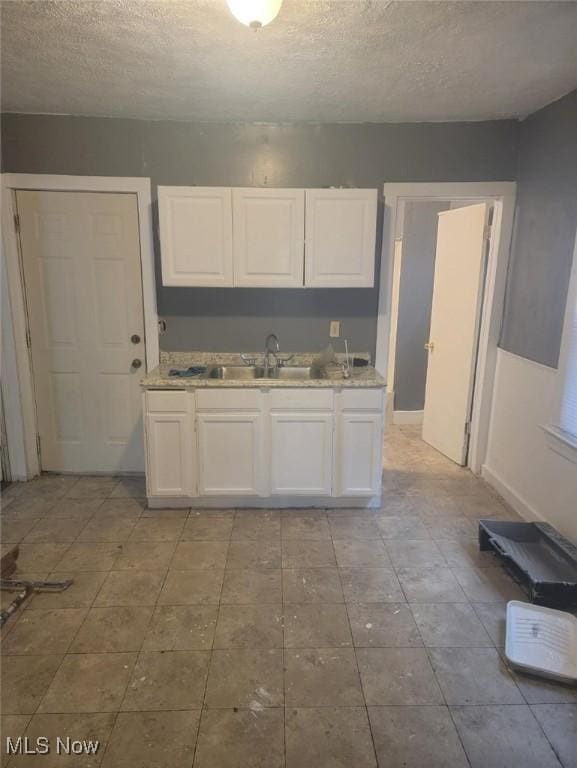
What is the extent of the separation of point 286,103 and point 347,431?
6.75 feet

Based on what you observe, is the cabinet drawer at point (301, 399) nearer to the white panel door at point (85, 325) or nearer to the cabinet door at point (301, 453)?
the cabinet door at point (301, 453)

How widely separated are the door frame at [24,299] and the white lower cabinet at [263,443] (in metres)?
0.73

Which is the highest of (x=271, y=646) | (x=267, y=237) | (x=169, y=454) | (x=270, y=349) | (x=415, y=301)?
(x=267, y=237)

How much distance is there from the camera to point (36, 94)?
2783 mm

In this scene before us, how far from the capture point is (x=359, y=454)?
→ 10.1 feet

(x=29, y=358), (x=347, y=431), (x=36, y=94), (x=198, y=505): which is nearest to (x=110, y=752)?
(x=198, y=505)

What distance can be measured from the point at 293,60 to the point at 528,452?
264cm

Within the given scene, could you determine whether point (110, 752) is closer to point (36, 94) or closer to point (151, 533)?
point (151, 533)

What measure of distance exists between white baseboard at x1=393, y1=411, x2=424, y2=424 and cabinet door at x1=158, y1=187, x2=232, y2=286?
8.70 feet

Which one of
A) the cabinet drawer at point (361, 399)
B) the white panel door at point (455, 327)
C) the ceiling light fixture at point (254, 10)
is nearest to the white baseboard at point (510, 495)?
the white panel door at point (455, 327)

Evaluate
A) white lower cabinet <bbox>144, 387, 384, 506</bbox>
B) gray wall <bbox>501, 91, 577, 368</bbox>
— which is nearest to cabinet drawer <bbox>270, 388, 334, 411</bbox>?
white lower cabinet <bbox>144, 387, 384, 506</bbox>

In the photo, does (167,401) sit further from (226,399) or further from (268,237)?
(268,237)

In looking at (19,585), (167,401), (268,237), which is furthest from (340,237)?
(19,585)

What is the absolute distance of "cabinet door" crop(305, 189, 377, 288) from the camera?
3000 mm
